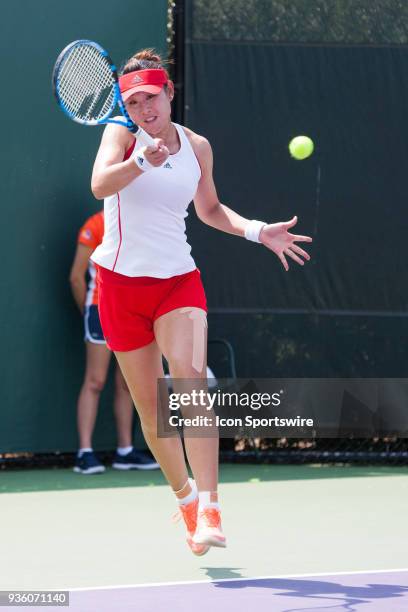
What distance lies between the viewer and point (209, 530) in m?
4.15

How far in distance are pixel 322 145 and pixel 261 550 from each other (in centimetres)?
309

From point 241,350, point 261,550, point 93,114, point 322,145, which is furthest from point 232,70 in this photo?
point 261,550

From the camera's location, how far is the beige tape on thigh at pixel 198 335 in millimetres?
4289

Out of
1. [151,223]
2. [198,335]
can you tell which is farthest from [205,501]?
[151,223]

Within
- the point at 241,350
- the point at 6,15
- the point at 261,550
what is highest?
the point at 6,15

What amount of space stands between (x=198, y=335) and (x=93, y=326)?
9.08 ft

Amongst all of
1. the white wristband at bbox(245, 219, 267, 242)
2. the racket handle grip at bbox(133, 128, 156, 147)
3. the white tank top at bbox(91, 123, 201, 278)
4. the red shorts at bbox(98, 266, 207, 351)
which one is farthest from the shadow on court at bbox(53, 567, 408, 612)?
the racket handle grip at bbox(133, 128, 156, 147)

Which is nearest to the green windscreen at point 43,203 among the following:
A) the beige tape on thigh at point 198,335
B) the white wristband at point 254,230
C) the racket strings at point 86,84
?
the racket strings at point 86,84

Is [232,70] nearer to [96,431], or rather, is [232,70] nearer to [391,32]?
[391,32]

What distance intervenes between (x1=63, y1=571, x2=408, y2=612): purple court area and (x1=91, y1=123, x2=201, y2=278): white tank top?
108 centimetres

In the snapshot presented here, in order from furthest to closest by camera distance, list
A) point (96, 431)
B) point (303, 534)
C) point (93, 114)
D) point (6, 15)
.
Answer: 1. point (96, 431)
2. point (6, 15)
3. point (303, 534)
4. point (93, 114)

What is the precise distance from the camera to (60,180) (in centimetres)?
709

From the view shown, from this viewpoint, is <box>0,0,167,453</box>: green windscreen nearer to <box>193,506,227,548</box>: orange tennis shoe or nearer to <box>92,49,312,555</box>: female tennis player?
<box>92,49,312,555</box>: female tennis player

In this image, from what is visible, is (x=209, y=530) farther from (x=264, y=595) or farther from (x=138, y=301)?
(x=138, y=301)
